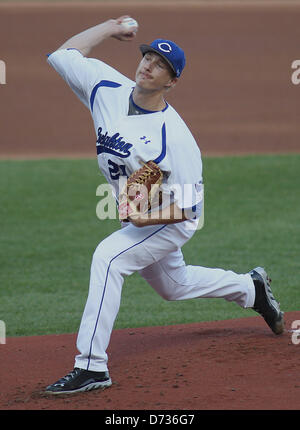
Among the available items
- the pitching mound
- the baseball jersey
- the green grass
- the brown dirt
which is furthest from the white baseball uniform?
the brown dirt

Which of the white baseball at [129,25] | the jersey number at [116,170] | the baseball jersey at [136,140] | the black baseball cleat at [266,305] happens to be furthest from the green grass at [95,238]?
the white baseball at [129,25]

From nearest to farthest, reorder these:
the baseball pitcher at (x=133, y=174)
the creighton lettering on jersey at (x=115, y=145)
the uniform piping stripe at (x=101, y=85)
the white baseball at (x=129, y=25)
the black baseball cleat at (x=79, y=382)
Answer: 1. the black baseball cleat at (x=79, y=382)
2. the baseball pitcher at (x=133, y=174)
3. the creighton lettering on jersey at (x=115, y=145)
4. the uniform piping stripe at (x=101, y=85)
5. the white baseball at (x=129, y=25)

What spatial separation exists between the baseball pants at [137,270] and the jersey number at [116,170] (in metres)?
0.31

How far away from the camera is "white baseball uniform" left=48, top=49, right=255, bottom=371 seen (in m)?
4.69

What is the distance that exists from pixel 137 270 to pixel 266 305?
1119mm

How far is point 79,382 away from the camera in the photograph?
4.61 metres

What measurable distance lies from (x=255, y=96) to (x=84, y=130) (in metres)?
3.65

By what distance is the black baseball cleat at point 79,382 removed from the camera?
15.0 feet

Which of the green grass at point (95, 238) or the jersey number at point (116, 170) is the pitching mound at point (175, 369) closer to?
the green grass at point (95, 238)

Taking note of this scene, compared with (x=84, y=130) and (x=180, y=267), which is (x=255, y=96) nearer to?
(x=84, y=130)

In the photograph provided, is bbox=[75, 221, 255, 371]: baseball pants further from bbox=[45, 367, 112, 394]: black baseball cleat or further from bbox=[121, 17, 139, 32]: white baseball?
bbox=[121, 17, 139, 32]: white baseball

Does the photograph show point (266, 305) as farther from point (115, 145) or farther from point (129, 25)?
point (129, 25)

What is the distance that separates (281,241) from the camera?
937 centimetres

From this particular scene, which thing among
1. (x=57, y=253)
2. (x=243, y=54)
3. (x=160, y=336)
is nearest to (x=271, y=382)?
(x=160, y=336)
